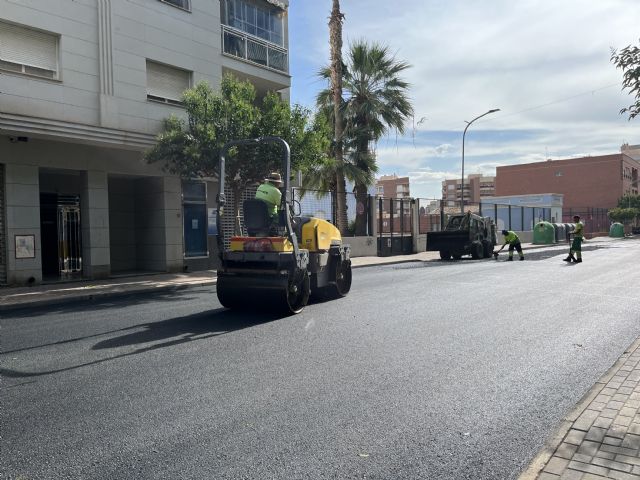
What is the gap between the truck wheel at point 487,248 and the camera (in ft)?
70.4

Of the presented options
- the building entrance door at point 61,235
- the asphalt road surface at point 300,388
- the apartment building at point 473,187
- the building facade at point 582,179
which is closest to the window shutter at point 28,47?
the building entrance door at point 61,235

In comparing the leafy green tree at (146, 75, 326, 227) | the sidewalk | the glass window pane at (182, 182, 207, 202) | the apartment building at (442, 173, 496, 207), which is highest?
the apartment building at (442, 173, 496, 207)

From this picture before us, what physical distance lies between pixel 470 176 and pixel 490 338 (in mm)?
142165

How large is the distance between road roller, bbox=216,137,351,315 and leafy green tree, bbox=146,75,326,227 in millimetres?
4712

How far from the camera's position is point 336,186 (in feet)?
69.7

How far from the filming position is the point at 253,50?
18625mm

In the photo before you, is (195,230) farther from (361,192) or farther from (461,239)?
(461,239)

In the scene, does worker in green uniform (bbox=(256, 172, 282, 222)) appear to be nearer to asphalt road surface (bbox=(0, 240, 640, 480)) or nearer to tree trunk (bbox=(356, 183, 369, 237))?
asphalt road surface (bbox=(0, 240, 640, 480))

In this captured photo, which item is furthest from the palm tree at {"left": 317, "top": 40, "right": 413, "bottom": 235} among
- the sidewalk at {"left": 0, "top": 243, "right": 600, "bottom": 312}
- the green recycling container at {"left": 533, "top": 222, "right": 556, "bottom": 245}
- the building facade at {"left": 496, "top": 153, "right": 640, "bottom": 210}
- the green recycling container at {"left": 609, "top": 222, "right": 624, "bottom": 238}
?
the building facade at {"left": 496, "top": 153, "right": 640, "bottom": 210}

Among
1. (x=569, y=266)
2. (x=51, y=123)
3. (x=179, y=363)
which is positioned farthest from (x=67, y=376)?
(x=569, y=266)

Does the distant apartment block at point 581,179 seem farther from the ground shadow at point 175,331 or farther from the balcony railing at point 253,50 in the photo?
the ground shadow at point 175,331

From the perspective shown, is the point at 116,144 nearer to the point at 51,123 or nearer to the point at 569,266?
the point at 51,123

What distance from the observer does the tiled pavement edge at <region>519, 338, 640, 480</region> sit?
2852 millimetres

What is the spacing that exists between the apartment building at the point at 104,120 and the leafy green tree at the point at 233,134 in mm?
1310
